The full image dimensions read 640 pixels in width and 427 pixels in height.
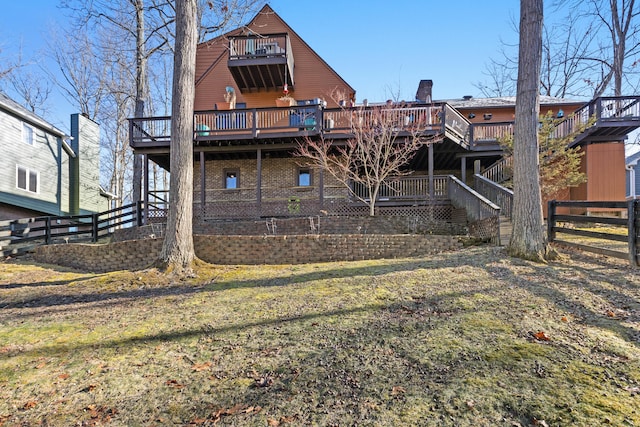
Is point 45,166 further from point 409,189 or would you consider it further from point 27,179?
point 409,189

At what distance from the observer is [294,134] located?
1331cm

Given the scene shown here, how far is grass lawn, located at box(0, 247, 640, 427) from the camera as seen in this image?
2.44 metres

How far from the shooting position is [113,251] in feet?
32.2

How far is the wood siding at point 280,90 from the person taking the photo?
1744 cm

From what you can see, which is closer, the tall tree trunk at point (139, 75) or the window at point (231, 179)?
the tall tree trunk at point (139, 75)

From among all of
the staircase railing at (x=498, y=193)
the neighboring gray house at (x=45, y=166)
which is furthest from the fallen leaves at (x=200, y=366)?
the neighboring gray house at (x=45, y=166)

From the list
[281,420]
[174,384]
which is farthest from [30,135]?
[281,420]

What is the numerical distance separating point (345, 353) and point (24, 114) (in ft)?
72.5

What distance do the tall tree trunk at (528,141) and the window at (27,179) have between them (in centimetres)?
2213

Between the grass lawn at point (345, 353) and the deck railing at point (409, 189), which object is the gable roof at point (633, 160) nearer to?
the deck railing at point (409, 189)

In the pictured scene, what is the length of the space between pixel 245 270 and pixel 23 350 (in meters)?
4.36

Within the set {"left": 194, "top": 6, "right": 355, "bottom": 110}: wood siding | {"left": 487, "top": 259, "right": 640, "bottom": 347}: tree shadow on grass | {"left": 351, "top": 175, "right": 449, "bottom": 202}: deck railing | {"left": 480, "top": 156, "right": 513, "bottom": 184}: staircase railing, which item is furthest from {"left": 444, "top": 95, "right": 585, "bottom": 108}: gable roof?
{"left": 487, "top": 259, "right": 640, "bottom": 347}: tree shadow on grass

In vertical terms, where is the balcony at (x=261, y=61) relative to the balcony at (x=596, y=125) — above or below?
above

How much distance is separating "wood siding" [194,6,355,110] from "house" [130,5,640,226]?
0.17 ft
